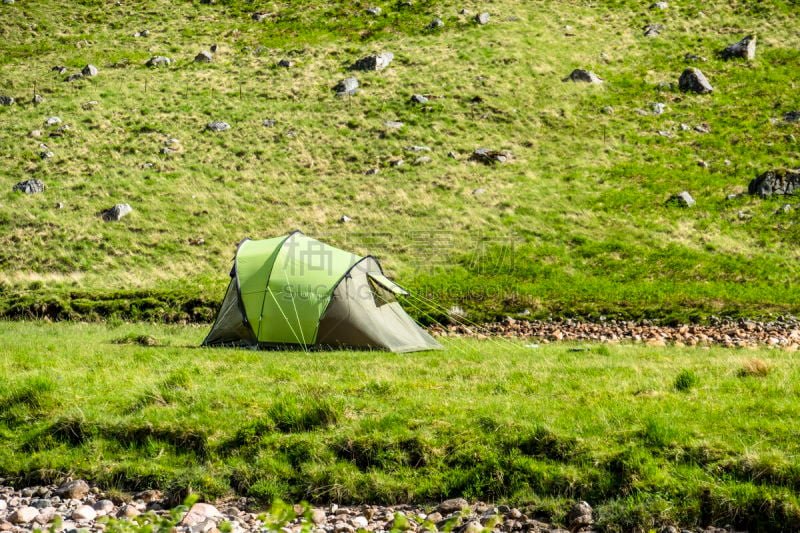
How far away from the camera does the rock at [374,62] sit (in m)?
52.9

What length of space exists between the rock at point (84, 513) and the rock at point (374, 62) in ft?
157

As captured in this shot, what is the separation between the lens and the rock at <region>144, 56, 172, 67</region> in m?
54.5

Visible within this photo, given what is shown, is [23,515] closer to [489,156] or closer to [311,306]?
[311,306]

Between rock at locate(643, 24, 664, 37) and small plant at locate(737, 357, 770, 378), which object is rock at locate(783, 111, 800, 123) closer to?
rock at locate(643, 24, 664, 37)

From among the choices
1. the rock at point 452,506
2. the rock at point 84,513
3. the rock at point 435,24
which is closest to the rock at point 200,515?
the rock at point 84,513

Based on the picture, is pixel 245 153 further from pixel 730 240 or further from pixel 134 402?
pixel 134 402

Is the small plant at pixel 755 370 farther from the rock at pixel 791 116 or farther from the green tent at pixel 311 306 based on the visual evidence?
the rock at pixel 791 116

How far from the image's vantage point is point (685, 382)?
446 inches

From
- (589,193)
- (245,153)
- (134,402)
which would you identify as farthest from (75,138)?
(134,402)

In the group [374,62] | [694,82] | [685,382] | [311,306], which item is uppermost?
[374,62]

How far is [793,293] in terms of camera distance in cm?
2517

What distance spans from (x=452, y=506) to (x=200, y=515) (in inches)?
123

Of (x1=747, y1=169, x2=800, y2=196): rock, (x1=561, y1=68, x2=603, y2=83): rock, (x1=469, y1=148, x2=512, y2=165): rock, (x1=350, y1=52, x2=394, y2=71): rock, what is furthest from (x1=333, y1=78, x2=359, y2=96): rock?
(x1=747, y1=169, x2=800, y2=196): rock

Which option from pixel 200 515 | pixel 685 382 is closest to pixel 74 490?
pixel 200 515
